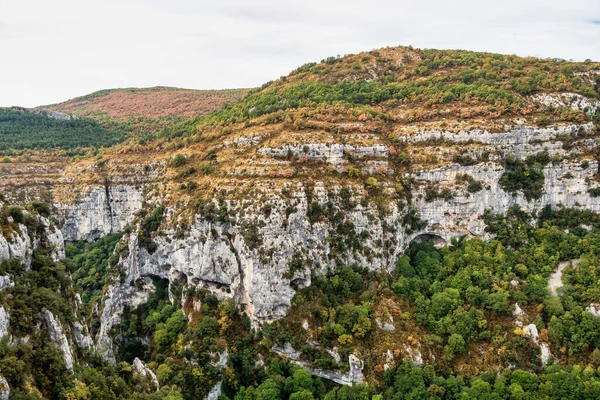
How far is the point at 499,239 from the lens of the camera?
217ft

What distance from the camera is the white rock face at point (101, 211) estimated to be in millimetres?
79250

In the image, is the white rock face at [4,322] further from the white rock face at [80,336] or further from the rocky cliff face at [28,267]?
the white rock face at [80,336]

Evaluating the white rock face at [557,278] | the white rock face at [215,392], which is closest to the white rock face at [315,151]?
the white rock face at [215,392]

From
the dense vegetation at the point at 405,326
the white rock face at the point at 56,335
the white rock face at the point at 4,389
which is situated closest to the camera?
the white rock face at the point at 4,389

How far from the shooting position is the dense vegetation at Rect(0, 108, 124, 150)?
100500 millimetres

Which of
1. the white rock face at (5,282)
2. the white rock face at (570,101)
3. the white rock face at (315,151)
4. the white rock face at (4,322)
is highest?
the white rock face at (570,101)

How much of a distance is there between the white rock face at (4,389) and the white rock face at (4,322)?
3.86 m

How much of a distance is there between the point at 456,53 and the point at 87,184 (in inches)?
3206

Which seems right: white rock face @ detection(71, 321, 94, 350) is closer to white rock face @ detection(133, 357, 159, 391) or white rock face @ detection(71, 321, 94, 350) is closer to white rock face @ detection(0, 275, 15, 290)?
white rock face @ detection(133, 357, 159, 391)

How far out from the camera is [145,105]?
14850 centimetres

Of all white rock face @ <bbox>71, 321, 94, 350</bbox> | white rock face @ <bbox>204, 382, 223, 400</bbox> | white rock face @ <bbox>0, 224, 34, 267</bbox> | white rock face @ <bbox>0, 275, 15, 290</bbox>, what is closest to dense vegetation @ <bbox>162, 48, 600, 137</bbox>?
white rock face @ <bbox>204, 382, 223, 400</bbox>

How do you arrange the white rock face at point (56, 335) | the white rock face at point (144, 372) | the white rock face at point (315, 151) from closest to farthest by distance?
the white rock face at point (56, 335), the white rock face at point (144, 372), the white rock face at point (315, 151)

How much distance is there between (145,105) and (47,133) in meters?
45.3

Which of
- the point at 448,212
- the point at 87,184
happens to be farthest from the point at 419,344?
the point at 87,184
